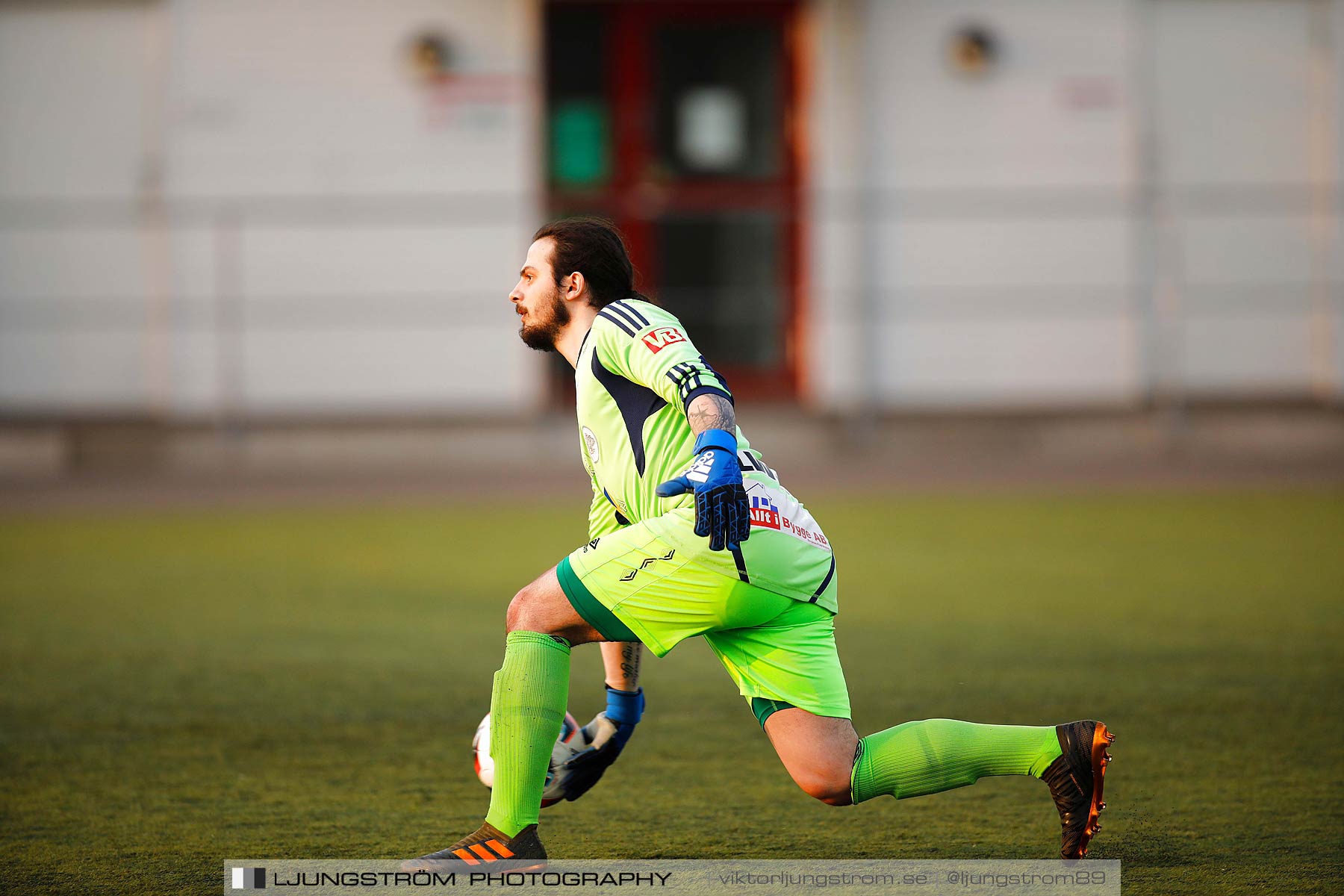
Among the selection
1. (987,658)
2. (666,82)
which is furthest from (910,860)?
(666,82)

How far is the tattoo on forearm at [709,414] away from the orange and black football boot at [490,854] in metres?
0.94

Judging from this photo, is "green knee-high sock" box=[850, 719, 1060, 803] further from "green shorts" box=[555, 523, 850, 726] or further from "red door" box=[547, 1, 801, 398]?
"red door" box=[547, 1, 801, 398]

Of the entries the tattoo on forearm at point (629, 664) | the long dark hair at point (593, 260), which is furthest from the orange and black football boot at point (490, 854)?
the long dark hair at point (593, 260)

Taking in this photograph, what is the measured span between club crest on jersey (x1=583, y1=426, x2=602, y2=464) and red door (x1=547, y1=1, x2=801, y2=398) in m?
9.87

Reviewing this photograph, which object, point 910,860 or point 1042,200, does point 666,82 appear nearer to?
point 1042,200

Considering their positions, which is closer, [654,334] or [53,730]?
[654,334]

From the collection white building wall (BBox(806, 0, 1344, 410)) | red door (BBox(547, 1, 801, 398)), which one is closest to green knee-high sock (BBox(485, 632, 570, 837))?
white building wall (BBox(806, 0, 1344, 410))

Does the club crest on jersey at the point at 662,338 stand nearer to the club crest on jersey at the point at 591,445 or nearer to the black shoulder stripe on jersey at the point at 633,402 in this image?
the black shoulder stripe on jersey at the point at 633,402

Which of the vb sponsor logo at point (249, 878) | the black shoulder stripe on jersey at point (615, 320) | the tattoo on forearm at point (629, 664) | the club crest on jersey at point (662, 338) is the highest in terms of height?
the black shoulder stripe on jersey at point (615, 320)

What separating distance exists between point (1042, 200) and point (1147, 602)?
654cm

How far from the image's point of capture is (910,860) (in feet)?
12.7

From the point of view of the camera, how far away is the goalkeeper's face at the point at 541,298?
3947 mm

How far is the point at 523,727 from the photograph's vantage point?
143 inches

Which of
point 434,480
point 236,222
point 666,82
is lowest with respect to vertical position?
point 434,480
